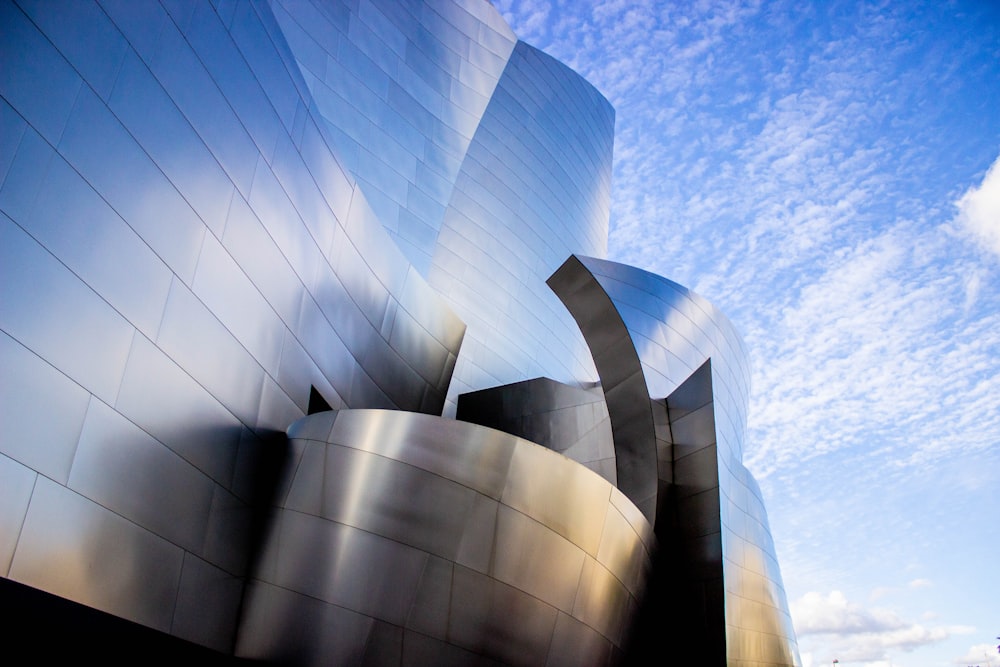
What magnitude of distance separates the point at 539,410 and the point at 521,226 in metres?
7.52

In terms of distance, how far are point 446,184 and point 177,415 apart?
14.4 metres

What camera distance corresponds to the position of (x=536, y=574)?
9.66m

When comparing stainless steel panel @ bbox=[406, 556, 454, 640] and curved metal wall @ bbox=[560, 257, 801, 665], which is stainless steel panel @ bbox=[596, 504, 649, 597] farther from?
stainless steel panel @ bbox=[406, 556, 454, 640]

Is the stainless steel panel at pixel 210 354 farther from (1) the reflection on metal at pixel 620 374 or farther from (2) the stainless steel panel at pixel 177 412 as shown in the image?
(1) the reflection on metal at pixel 620 374

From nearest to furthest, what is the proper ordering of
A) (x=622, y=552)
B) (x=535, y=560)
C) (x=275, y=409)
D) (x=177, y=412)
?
(x=177, y=412) → (x=535, y=560) → (x=275, y=409) → (x=622, y=552)

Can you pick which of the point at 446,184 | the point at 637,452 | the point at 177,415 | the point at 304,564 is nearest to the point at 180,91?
the point at 177,415

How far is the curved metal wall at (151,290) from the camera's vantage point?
5.84 metres

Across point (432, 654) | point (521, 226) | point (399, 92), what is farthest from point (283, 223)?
point (521, 226)

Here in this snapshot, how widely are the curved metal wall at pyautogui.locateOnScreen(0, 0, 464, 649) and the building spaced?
0.03 metres

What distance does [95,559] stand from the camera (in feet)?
21.2

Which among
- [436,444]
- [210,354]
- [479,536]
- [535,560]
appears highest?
[210,354]

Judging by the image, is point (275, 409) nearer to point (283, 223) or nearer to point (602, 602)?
point (283, 223)

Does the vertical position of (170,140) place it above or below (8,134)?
above

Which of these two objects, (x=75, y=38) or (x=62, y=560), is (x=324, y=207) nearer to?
(x=75, y=38)
